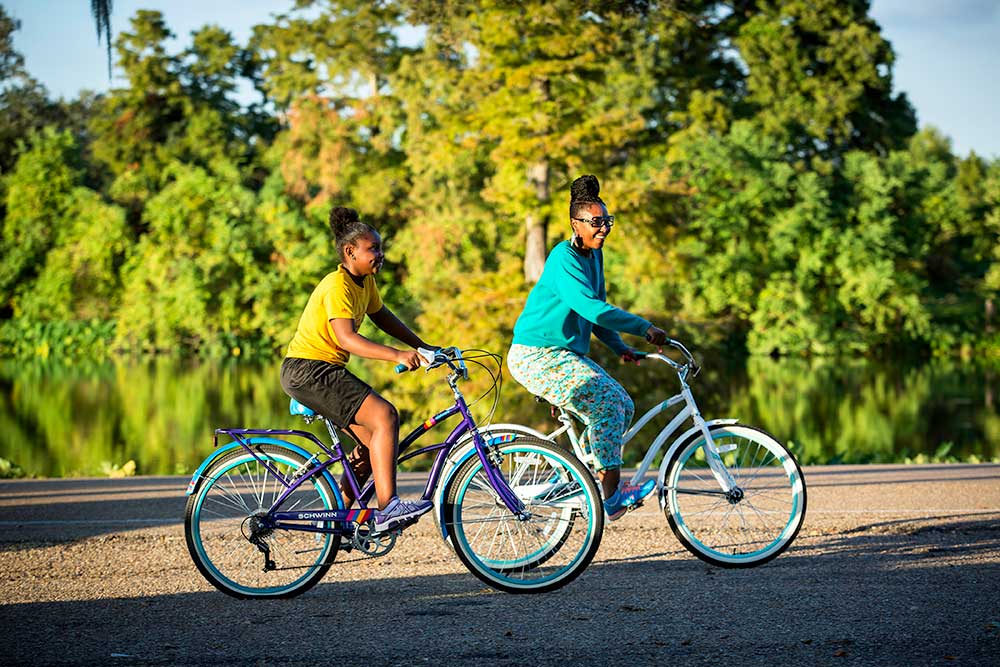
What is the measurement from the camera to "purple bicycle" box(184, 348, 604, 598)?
5.63 meters

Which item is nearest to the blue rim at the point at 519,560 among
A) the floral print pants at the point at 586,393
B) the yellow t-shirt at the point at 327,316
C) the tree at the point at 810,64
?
the floral print pants at the point at 586,393

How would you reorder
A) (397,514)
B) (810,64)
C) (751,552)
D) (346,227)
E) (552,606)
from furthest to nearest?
1. (810,64)
2. (751,552)
3. (346,227)
4. (397,514)
5. (552,606)

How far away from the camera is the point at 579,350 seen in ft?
20.0

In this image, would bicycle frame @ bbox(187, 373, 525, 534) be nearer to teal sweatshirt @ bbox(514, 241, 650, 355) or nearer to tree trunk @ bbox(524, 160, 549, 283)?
teal sweatshirt @ bbox(514, 241, 650, 355)

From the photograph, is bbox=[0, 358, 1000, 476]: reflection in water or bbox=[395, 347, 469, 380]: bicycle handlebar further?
bbox=[0, 358, 1000, 476]: reflection in water

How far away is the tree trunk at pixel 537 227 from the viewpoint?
24.6m

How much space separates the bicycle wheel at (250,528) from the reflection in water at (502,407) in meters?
9.87

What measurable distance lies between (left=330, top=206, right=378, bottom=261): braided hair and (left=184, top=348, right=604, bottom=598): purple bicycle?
0.69m

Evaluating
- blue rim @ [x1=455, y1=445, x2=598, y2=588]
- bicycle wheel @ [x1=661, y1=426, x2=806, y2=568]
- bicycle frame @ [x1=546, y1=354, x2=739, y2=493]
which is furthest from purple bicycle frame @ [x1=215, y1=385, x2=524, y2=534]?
bicycle wheel @ [x1=661, y1=426, x2=806, y2=568]

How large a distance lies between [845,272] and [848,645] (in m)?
41.1

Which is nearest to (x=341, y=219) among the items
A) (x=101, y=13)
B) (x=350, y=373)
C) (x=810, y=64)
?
(x=350, y=373)

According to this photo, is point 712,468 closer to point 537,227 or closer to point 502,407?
point 502,407

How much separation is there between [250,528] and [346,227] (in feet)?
4.94

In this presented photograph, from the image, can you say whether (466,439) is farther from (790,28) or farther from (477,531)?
(790,28)
